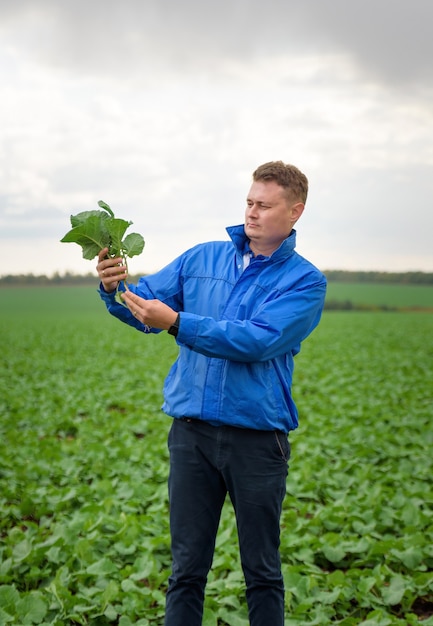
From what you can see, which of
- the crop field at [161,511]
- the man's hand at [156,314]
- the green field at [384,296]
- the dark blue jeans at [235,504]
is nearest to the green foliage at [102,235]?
the man's hand at [156,314]

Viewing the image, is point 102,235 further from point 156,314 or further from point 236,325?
point 236,325

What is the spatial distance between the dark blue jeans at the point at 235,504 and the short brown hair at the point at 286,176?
998mm

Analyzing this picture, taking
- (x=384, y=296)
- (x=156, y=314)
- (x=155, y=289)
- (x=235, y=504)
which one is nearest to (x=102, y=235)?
(x=155, y=289)

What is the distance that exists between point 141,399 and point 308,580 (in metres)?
7.11

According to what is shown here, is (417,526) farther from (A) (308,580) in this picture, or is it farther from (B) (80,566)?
(B) (80,566)

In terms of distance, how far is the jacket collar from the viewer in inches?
107

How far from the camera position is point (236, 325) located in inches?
97.3

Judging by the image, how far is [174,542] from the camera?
2.75m

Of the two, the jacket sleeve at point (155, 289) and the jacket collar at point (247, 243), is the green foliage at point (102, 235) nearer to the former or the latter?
the jacket sleeve at point (155, 289)

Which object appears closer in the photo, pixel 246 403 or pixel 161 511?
pixel 246 403

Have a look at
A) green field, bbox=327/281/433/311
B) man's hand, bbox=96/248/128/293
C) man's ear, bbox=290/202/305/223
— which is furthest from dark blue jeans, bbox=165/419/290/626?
green field, bbox=327/281/433/311

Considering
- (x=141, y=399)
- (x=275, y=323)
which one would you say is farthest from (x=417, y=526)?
(x=141, y=399)

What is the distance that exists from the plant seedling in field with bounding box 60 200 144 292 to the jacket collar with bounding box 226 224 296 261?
1.30ft

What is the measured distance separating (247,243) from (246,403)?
2.32 ft
